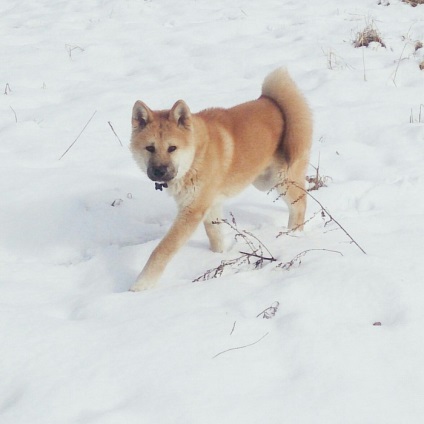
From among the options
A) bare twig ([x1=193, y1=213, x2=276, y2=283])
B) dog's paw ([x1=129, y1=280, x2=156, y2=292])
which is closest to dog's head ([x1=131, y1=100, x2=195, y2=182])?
bare twig ([x1=193, y1=213, x2=276, y2=283])

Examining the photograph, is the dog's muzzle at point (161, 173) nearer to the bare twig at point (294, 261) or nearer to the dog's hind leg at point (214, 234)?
the dog's hind leg at point (214, 234)

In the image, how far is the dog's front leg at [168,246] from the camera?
3.97 metres

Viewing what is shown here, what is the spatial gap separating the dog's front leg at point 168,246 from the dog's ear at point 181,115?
1.78ft

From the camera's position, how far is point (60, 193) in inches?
197

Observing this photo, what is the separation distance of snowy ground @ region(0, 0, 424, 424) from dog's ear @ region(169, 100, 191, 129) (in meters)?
0.87

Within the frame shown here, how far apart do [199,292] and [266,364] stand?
2.67 ft

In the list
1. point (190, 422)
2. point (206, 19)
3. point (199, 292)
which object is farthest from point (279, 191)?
point (206, 19)

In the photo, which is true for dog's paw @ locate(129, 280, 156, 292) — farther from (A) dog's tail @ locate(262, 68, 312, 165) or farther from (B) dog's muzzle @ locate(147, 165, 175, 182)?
(A) dog's tail @ locate(262, 68, 312, 165)

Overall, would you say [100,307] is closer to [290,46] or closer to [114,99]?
[114,99]

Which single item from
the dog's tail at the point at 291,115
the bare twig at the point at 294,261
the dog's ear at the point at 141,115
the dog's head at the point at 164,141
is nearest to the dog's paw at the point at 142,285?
the dog's head at the point at 164,141

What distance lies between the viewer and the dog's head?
409 cm

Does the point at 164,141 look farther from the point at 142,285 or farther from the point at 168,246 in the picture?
the point at 142,285

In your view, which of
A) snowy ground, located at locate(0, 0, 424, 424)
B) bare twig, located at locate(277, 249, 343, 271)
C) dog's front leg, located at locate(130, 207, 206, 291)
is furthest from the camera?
dog's front leg, located at locate(130, 207, 206, 291)

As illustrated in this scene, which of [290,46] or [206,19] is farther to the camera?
[206,19]
